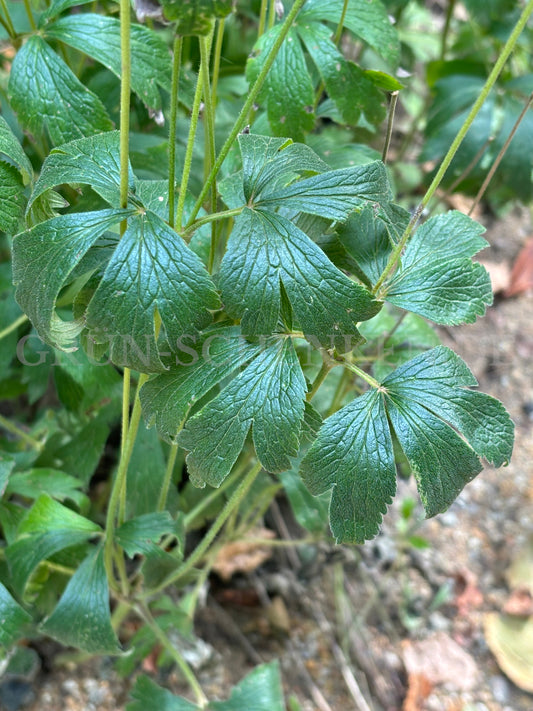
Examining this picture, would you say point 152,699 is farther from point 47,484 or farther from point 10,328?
point 10,328

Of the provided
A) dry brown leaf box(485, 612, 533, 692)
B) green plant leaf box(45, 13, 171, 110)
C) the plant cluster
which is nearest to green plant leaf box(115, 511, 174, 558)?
the plant cluster

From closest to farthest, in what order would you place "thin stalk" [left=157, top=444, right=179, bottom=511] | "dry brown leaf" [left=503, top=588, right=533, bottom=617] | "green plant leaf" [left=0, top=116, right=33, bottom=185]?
1. "green plant leaf" [left=0, top=116, right=33, bottom=185]
2. "thin stalk" [left=157, top=444, right=179, bottom=511]
3. "dry brown leaf" [left=503, top=588, right=533, bottom=617]

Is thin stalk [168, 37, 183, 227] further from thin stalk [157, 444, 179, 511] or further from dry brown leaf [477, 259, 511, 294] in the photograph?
dry brown leaf [477, 259, 511, 294]

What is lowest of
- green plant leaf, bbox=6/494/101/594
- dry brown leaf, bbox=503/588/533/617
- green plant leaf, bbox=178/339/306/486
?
dry brown leaf, bbox=503/588/533/617

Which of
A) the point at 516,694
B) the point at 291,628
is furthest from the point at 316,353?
the point at 516,694

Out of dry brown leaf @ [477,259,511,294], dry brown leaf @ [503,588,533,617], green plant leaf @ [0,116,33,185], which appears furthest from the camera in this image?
dry brown leaf @ [477,259,511,294]

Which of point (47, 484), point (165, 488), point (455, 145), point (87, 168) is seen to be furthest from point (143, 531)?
point (455, 145)
